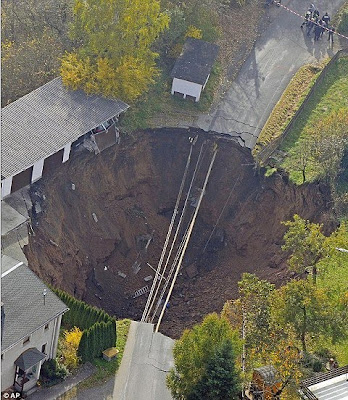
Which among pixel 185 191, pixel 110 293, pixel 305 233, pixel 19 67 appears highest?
pixel 305 233

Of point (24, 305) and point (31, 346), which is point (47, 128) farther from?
point (31, 346)

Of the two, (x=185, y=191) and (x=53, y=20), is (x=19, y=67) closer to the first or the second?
(x=53, y=20)

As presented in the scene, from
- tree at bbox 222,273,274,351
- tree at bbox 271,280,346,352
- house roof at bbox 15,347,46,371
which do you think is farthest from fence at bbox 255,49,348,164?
house roof at bbox 15,347,46,371

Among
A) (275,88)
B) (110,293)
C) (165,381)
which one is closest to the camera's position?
(165,381)

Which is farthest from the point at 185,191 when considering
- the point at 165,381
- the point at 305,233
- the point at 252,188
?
the point at 165,381

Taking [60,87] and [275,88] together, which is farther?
[275,88]

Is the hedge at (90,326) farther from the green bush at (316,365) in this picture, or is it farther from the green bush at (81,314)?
the green bush at (316,365)
